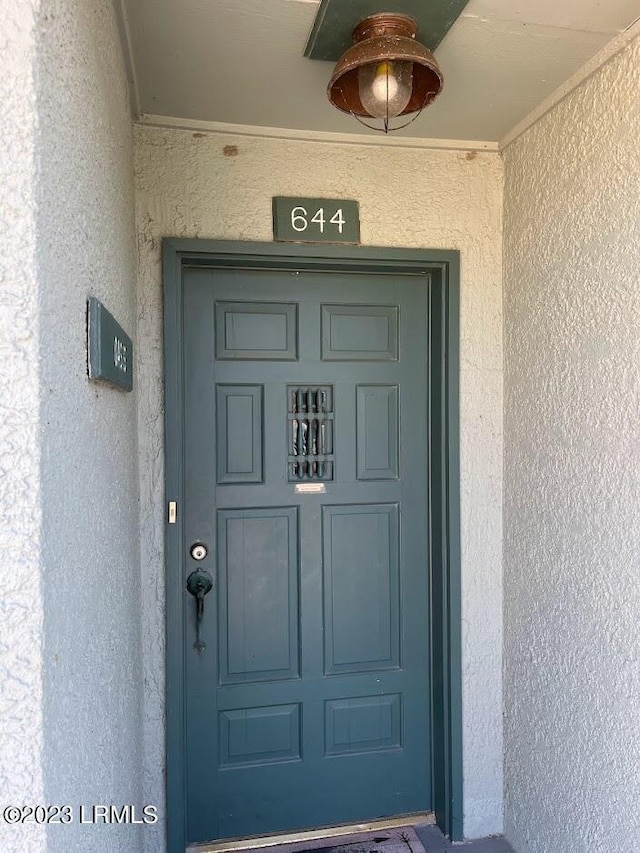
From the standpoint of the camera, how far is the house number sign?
230 centimetres

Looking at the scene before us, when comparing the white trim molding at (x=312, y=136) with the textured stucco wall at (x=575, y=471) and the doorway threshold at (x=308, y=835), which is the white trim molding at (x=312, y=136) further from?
the doorway threshold at (x=308, y=835)

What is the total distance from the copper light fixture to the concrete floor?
2.69 meters

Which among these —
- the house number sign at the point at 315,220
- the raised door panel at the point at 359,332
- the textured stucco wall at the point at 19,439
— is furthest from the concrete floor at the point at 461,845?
the house number sign at the point at 315,220

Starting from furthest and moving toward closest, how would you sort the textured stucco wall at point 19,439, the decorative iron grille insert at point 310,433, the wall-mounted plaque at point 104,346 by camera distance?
1. the decorative iron grille insert at point 310,433
2. the wall-mounted plaque at point 104,346
3. the textured stucco wall at point 19,439

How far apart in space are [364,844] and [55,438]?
2349mm

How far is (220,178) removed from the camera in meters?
2.27

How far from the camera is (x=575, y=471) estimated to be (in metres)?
1.99

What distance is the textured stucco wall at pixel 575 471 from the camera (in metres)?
1.74

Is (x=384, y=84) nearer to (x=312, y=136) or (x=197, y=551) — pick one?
(x=312, y=136)

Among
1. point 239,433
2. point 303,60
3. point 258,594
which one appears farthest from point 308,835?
point 303,60

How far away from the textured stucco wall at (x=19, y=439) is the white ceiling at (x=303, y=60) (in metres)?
1.11

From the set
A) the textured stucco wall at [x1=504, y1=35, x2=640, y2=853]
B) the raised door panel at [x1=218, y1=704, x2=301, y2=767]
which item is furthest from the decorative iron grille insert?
the raised door panel at [x1=218, y1=704, x2=301, y2=767]

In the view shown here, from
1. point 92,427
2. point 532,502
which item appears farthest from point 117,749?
point 532,502

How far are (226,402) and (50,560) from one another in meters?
1.60
